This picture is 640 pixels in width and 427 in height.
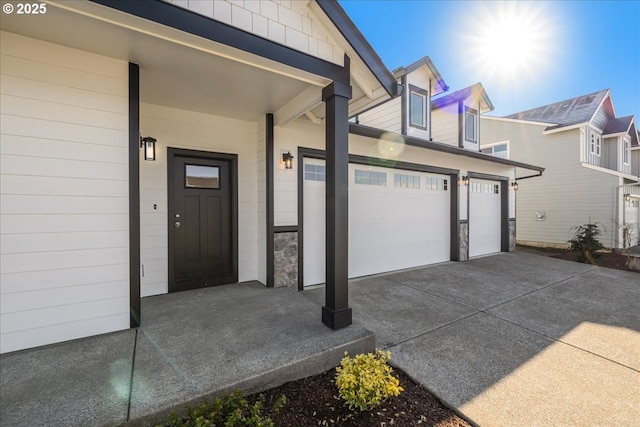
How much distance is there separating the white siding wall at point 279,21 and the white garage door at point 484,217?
20.9 feet

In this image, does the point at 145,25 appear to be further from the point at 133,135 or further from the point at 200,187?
the point at 200,187

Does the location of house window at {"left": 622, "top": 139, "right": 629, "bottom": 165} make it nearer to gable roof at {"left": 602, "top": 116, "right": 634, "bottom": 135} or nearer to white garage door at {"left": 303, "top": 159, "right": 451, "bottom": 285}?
gable roof at {"left": 602, "top": 116, "right": 634, "bottom": 135}

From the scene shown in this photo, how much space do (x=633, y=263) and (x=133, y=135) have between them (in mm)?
10583

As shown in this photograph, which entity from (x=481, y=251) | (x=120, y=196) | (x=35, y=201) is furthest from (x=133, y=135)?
(x=481, y=251)

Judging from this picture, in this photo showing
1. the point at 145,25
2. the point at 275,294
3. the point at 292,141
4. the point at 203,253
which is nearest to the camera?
the point at 145,25

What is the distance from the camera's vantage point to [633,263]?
681 centimetres

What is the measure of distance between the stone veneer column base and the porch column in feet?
5.14

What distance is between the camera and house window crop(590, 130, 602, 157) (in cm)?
1129

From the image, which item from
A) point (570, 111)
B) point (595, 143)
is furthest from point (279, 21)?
point (595, 143)

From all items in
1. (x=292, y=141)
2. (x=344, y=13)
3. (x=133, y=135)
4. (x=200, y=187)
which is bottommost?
(x=200, y=187)

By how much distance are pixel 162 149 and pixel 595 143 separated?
15855 mm

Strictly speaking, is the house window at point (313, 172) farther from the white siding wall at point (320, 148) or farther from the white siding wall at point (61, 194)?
the white siding wall at point (61, 194)

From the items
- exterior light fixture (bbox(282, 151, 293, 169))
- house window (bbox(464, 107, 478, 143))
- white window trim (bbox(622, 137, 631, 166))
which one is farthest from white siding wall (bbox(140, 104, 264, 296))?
white window trim (bbox(622, 137, 631, 166))

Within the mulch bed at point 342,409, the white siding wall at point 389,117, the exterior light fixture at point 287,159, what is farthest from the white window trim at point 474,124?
the mulch bed at point 342,409
